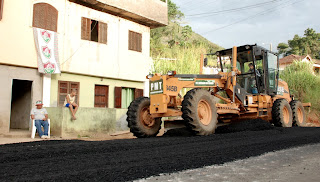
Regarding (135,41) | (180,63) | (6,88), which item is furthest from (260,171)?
(180,63)

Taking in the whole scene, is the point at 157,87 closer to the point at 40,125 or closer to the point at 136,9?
the point at 40,125

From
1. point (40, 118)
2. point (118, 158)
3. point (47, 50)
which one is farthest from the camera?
point (47, 50)

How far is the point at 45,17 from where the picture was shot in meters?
12.2

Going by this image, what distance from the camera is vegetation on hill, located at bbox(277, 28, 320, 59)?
51000 mm

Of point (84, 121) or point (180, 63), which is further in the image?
point (180, 63)

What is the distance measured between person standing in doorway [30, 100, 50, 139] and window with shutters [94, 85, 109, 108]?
171 inches

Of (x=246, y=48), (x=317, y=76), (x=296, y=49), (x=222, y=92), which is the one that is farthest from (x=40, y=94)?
(x=296, y=49)

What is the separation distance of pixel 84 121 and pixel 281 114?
6639mm

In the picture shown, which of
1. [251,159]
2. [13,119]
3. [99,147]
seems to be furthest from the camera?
[13,119]

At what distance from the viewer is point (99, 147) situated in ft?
17.3

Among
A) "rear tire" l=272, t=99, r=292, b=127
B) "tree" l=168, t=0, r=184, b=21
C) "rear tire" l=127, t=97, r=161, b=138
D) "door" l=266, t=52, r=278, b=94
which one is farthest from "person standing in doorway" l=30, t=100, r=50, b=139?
"tree" l=168, t=0, r=184, b=21

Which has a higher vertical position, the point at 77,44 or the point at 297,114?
the point at 77,44

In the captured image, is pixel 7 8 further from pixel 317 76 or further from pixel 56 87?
pixel 317 76

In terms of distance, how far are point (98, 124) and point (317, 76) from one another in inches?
539
